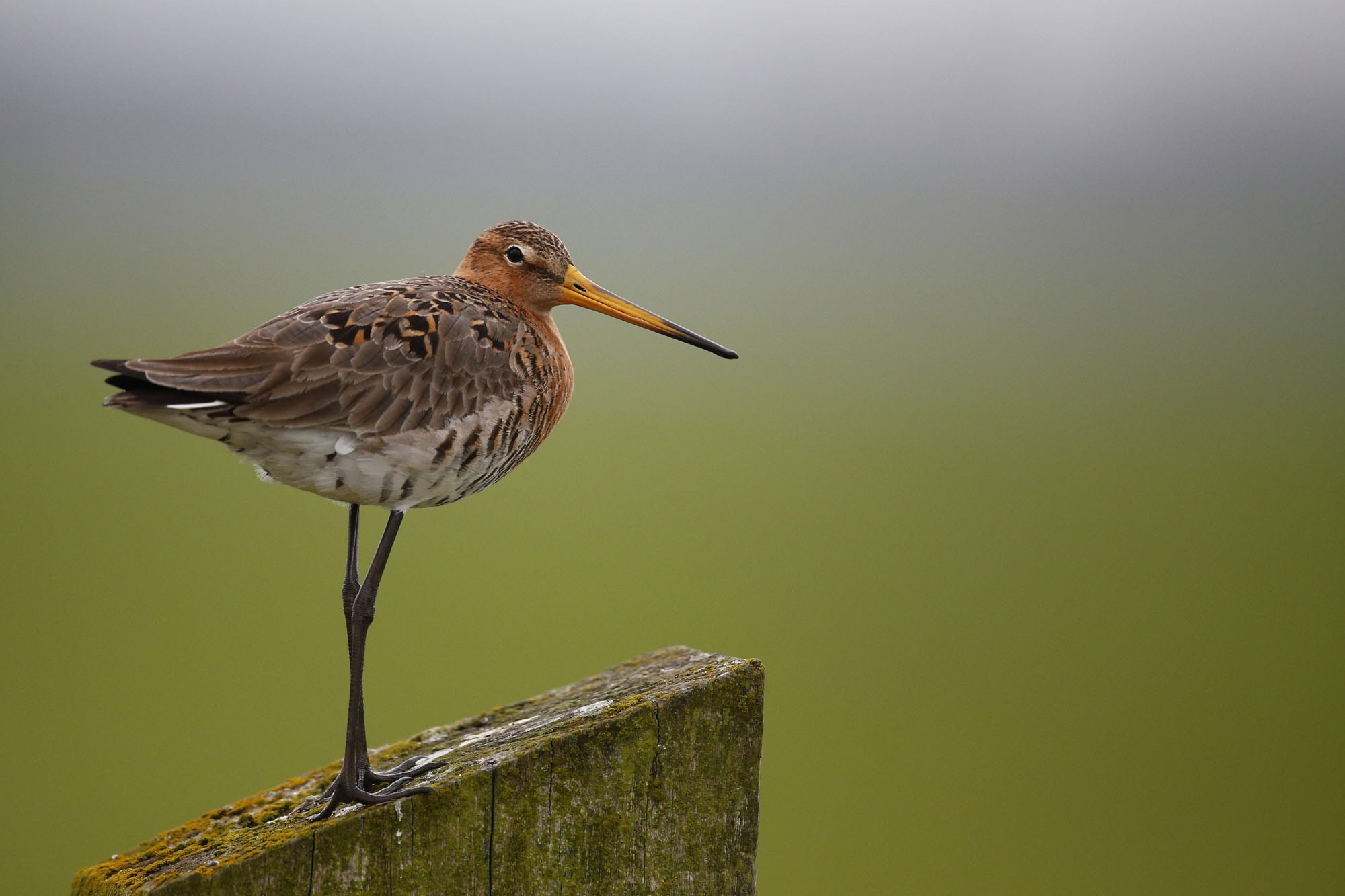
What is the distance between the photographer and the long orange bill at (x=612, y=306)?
3654mm

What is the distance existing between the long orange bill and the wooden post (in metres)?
1.24

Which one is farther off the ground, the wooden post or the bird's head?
the bird's head

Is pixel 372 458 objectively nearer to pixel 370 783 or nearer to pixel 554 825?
pixel 370 783

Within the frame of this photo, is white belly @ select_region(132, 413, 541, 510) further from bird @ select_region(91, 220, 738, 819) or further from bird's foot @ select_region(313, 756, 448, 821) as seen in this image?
bird's foot @ select_region(313, 756, 448, 821)

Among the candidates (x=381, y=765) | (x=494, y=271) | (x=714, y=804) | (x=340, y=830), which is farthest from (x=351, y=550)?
(x=714, y=804)

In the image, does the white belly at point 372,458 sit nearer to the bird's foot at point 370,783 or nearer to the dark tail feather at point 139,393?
the dark tail feather at point 139,393

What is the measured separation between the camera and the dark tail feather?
106 inches

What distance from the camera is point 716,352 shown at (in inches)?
139

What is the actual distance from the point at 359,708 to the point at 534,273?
1.57 m

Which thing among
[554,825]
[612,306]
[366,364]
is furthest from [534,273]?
[554,825]

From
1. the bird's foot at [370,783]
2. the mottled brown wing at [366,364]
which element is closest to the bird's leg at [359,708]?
the bird's foot at [370,783]

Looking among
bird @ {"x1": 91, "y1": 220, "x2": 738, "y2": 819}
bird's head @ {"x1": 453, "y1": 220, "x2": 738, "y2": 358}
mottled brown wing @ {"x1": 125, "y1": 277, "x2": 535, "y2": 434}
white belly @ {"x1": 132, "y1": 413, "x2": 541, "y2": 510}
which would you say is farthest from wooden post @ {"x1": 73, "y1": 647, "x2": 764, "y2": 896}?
bird's head @ {"x1": 453, "y1": 220, "x2": 738, "y2": 358}

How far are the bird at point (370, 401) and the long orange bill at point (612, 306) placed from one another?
0.02 meters

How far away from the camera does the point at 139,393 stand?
276cm
